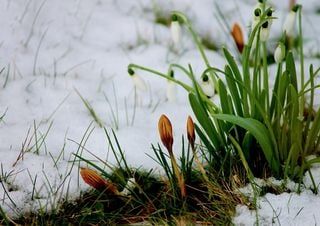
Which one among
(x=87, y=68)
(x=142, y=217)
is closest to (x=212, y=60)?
(x=87, y=68)

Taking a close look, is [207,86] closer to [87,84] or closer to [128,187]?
[128,187]

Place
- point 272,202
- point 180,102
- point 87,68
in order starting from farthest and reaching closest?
point 87,68 < point 180,102 < point 272,202

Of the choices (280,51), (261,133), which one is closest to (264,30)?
A: (280,51)

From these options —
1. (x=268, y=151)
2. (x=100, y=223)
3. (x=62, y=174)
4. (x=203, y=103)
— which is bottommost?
(x=100, y=223)

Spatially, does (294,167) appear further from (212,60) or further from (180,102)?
(212,60)

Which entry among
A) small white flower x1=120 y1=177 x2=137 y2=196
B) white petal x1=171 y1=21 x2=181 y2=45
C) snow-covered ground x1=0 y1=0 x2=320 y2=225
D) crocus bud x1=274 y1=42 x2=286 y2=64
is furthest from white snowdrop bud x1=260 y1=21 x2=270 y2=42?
small white flower x1=120 y1=177 x2=137 y2=196

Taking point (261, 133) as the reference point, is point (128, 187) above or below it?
below
